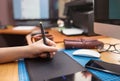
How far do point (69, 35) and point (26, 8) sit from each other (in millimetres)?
1058

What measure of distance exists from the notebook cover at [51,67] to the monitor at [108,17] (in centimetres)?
19

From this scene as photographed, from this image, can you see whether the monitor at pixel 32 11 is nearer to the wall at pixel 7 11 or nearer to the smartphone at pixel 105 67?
the wall at pixel 7 11

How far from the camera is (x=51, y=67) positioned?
0.68m

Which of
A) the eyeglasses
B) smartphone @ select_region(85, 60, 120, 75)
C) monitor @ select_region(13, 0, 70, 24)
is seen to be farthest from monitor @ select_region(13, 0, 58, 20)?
smartphone @ select_region(85, 60, 120, 75)

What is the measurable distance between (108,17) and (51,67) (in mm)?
312

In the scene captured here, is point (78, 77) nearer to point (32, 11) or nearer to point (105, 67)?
point (105, 67)

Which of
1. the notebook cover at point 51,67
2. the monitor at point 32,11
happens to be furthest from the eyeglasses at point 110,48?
the monitor at point 32,11

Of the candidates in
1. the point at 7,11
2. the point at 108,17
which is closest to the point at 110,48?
the point at 108,17

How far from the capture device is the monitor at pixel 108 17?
67cm

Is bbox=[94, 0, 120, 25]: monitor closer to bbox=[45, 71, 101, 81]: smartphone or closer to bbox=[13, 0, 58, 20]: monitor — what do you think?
bbox=[45, 71, 101, 81]: smartphone

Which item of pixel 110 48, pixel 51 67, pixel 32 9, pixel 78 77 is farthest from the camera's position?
pixel 32 9

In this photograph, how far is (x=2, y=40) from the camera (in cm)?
204

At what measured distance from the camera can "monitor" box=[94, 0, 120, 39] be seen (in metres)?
0.67

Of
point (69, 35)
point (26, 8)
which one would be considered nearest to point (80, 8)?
point (69, 35)
